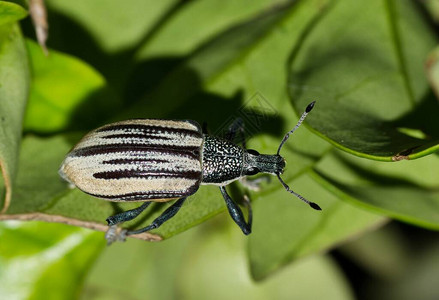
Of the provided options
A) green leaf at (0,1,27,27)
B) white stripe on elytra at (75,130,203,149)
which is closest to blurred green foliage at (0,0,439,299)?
green leaf at (0,1,27,27)

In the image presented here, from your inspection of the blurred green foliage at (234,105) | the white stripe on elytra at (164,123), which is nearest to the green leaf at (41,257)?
the blurred green foliage at (234,105)

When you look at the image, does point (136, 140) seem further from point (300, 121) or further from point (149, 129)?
point (300, 121)

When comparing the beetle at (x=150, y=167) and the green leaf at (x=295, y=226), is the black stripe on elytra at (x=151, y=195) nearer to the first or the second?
the beetle at (x=150, y=167)

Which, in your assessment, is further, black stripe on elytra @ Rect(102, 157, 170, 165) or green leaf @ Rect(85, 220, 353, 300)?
green leaf @ Rect(85, 220, 353, 300)

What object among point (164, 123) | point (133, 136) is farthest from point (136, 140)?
point (164, 123)

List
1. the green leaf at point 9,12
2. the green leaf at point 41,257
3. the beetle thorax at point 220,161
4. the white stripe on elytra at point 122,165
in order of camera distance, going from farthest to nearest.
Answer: the beetle thorax at point 220,161, the green leaf at point 41,257, the white stripe on elytra at point 122,165, the green leaf at point 9,12

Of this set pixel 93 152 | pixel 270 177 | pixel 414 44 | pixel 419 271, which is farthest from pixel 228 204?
pixel 419 271

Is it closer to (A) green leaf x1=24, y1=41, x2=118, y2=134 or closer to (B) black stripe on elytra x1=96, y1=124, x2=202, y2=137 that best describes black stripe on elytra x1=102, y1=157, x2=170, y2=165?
(B) black stripe on elytra x1=96, y1=124, x2=202, y2=137
